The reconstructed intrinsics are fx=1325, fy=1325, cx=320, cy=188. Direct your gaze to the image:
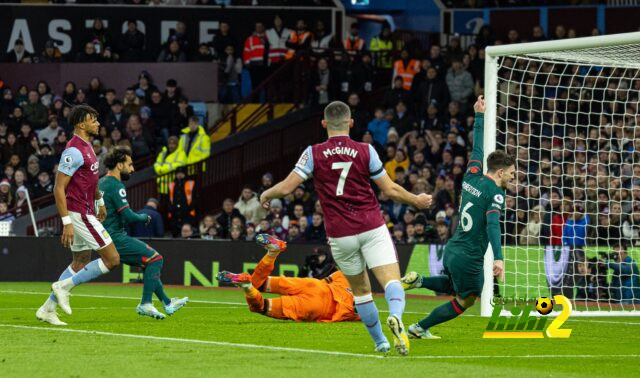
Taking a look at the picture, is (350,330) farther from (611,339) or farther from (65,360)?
(65,360)

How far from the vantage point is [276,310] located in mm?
14570

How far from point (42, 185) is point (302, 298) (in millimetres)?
14784

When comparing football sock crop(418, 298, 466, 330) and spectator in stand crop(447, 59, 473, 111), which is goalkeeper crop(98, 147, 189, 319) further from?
spectator in stand crop(447, 59, 473, 111)

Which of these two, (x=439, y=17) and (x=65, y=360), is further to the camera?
(x=439, y=17)

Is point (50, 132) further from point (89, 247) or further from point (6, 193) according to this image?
point (89, 247)

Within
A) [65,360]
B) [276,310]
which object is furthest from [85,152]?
[65,360]

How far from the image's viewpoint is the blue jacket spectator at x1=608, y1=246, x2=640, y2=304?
19.3m

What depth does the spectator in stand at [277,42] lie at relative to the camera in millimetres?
30609

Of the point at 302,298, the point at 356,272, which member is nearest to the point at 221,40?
the point at 302,298

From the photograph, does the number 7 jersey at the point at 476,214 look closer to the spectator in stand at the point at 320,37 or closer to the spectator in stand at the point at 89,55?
the spectator in stand at the point at 320,37

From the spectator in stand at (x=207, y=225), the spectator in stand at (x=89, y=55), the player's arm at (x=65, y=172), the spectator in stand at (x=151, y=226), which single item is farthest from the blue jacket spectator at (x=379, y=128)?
the player's arm at (x=65, y=172)

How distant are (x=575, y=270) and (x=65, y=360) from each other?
11.0 meters

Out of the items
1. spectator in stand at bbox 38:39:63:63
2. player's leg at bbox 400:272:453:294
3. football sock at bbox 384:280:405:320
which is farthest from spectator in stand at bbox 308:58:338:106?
football sock at bbox 384:280:405:320

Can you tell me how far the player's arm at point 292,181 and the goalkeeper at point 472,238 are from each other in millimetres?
2407
